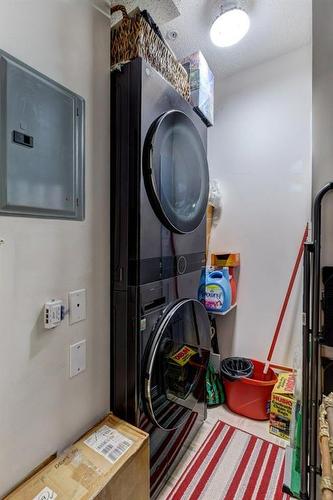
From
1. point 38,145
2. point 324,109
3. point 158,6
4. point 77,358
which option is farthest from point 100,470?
point 158,6

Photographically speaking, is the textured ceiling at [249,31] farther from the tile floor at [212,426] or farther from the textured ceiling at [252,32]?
the tile floor at [212,426]

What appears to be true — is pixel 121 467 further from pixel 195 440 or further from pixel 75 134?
pixel 75 134

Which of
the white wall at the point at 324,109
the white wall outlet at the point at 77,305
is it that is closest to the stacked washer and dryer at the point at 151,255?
the white wall outlet at the point at 77,305

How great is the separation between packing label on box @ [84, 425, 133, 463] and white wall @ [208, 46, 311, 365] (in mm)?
1524

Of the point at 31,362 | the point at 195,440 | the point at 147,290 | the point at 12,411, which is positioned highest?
the point at 147,290

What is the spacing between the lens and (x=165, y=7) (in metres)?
1.33

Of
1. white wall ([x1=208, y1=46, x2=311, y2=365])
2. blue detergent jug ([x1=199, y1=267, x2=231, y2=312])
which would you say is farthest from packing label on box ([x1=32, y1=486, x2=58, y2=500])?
white wall ([x1=208, y1=46, x2=311, y2=365])

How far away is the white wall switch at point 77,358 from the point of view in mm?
1049

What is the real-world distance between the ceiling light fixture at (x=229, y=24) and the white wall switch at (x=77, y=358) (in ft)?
6.85

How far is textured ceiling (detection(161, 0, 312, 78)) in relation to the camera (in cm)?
166

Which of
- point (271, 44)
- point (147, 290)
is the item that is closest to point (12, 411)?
point (147, 290)

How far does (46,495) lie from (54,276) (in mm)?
724

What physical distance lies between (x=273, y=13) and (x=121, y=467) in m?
2.68

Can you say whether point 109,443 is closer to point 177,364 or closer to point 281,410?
point 177,364
